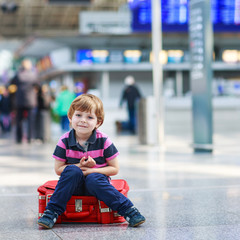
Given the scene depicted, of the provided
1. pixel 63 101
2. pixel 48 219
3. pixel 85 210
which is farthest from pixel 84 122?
pixel 63 101

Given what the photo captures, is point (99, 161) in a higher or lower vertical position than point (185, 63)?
lower

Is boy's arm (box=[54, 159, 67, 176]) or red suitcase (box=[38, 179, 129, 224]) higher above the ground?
boy's arm (box=[54, 159, 67, 176])

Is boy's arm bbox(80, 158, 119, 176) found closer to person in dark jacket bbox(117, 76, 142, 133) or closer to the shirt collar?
the shirt collar

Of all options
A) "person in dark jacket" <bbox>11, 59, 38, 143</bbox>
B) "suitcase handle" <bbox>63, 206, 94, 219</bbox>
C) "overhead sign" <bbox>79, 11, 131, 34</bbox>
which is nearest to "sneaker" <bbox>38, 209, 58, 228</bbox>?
"suitcase handle" <bbox>63, 206, 94, 219</bbox>

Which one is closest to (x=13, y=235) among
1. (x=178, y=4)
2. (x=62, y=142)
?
(x=62, y=142)

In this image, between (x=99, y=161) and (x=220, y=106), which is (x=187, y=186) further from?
(x=220, y=106)

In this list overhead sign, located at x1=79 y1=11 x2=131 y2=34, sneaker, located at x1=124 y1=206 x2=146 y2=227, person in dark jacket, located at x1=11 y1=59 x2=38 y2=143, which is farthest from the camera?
overhead sign, located at x1=79 y1=11 x2=131 y2=34

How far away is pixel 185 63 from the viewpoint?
121ft

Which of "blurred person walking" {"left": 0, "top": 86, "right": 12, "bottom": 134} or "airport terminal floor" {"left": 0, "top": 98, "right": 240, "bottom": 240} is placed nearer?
"airport terminal floor" {"left": 0, "top": 98, "right": 240, "bottom": 240}

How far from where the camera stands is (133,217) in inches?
151

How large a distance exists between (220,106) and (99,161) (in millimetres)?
27156

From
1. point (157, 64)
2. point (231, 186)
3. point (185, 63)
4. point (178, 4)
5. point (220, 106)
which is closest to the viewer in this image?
point (231, 186)

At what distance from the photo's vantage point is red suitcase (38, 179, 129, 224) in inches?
156

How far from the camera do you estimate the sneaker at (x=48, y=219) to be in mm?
3764
